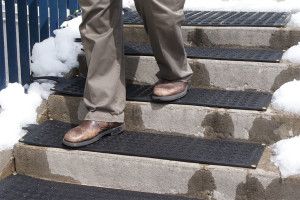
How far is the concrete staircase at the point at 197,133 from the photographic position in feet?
7.61

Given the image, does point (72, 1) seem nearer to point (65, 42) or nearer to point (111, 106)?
point (65, 42)

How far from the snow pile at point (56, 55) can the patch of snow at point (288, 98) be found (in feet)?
5.19

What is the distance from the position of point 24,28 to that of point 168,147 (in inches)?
67.2

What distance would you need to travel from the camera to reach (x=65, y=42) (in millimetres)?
3506

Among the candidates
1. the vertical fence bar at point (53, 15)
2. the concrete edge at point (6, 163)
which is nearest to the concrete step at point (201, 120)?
the concrete edge at point (6, 163)

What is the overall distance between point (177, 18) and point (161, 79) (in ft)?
1.52

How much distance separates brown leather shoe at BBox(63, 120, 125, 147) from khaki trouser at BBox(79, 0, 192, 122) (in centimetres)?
4

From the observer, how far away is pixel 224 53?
10.6 feet

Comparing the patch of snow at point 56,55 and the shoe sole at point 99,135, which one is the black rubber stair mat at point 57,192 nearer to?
the shoe sole at point 99,135

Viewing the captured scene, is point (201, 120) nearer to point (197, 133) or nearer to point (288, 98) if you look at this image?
point (197, 133)

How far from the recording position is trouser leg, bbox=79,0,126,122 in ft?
8.53

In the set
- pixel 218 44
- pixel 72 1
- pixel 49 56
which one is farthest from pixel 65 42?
pixel 218 44

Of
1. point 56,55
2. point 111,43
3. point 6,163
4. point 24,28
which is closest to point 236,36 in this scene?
point 111,43

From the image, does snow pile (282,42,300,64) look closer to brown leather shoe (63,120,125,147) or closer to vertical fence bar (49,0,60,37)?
brown leather shoe (63,120,125,147)
